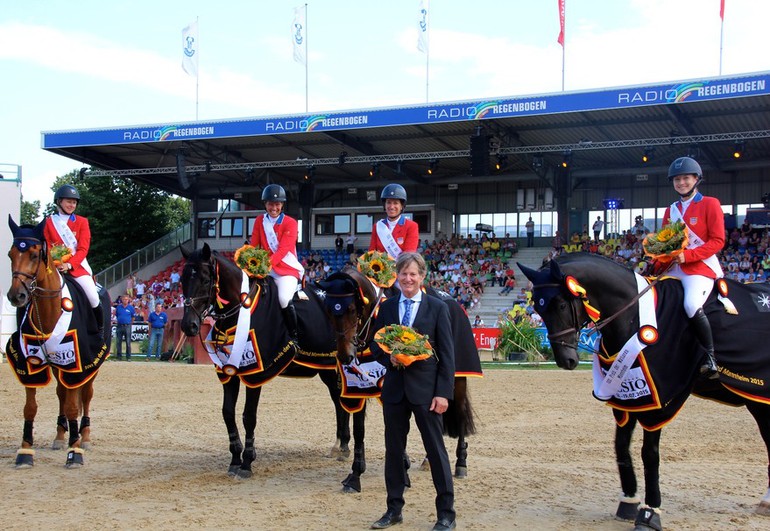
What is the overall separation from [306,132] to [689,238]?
23.9 m

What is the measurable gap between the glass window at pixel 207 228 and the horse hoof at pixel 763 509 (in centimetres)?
3524

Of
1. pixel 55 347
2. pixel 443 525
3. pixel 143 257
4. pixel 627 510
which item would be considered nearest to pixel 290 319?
pixel 55 347

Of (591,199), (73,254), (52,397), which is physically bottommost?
(52,397)

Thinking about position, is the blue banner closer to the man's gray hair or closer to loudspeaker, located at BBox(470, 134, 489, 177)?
loudspeaker, located at BBox(470, 134, 489, 177)

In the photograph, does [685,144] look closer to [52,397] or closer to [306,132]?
[306,132]

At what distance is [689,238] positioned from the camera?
260 inches

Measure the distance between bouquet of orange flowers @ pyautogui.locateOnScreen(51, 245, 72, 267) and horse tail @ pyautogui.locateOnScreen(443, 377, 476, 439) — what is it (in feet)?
15.3

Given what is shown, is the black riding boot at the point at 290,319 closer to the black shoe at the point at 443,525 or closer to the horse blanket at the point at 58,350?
the horse blanket at the point at 58,350

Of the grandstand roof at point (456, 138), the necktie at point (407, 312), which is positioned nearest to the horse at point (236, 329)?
the necktie at point (407, 312)

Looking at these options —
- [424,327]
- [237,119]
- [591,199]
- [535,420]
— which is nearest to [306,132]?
[237,119]

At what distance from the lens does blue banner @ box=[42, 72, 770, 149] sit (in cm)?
2317

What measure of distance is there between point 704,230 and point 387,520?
12.2 ft

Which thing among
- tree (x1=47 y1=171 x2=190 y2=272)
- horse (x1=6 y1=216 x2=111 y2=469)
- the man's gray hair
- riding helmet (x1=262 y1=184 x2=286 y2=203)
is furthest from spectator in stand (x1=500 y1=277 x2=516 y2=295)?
the man's gray hair

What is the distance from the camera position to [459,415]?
25.4 ft
